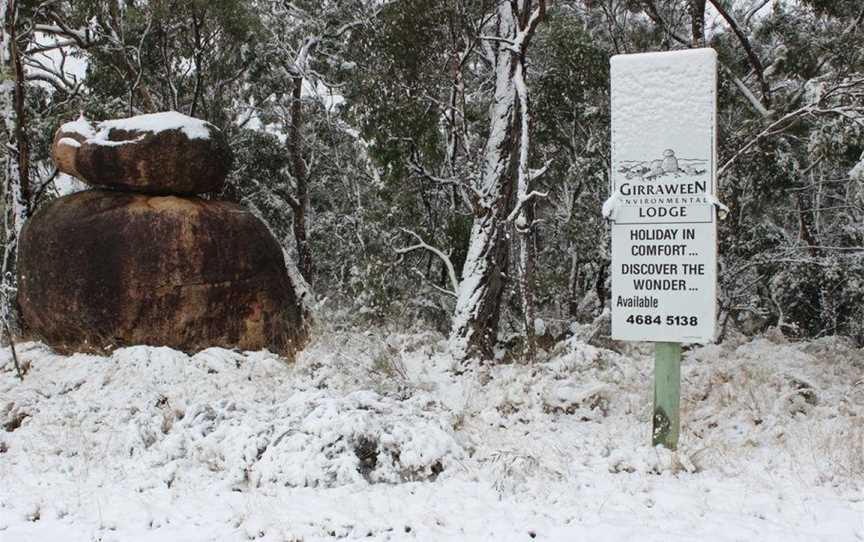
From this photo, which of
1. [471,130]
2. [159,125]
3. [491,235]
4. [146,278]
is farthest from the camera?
[471,130]

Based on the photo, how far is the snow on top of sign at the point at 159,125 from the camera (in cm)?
929

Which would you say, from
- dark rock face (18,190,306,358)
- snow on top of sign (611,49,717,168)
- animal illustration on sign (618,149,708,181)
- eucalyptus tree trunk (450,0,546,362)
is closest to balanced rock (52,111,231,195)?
dark rock face (18,190,306,358)

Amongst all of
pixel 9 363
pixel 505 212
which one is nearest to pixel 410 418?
pixel 505 212

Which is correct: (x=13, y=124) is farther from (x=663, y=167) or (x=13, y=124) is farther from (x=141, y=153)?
(x=663, y=167)

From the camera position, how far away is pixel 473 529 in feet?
12.2

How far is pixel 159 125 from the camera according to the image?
9.32 m

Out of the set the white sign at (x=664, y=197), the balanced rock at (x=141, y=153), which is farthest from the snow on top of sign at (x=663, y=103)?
the balanced rock at (x=141, y=153)

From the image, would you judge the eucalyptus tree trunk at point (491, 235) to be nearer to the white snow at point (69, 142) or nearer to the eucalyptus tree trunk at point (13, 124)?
the white snow at point (69, 142)

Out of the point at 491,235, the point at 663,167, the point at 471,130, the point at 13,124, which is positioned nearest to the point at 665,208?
the point at 663,167

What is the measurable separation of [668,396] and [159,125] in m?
7.52

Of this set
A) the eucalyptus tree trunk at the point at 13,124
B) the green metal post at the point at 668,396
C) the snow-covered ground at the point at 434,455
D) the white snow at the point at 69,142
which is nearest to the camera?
the snow-covered ground at the point at 434,455

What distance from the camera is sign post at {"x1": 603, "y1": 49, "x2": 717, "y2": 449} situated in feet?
15.0

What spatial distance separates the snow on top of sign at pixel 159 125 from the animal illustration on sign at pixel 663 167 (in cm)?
668

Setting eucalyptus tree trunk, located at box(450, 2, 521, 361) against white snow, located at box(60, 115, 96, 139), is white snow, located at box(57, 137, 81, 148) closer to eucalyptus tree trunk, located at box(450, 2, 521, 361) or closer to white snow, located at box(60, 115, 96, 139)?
white snow, located at box(60, 115, 96, 139)
